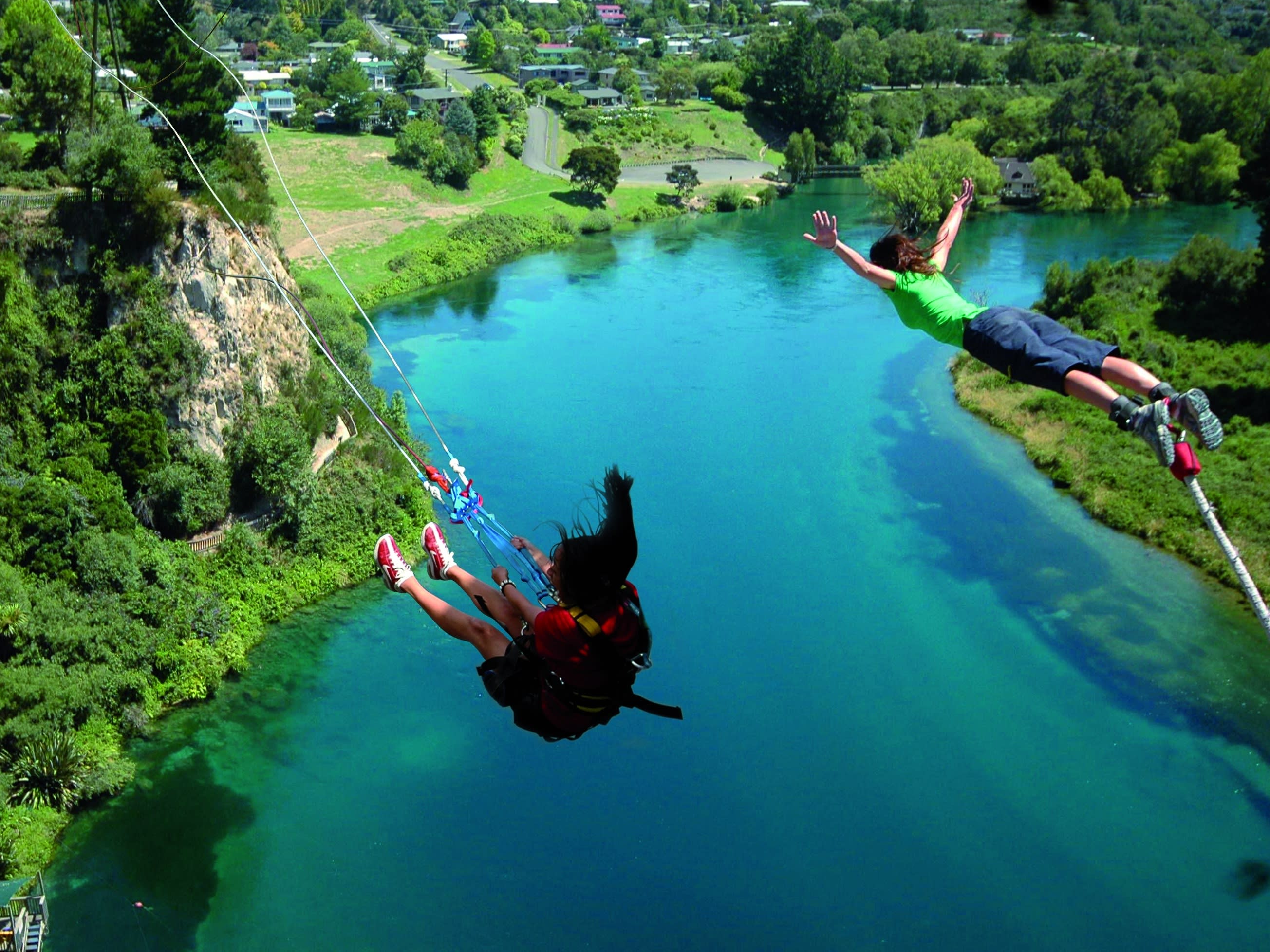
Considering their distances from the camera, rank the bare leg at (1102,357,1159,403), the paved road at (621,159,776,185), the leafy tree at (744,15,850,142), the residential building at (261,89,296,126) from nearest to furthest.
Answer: the bare leg at (1102,357,1159,403) → the residential building at (261,89,296,126) → the paved road at (621,159,776,185) → the leafy tree at (744,15,850,142)

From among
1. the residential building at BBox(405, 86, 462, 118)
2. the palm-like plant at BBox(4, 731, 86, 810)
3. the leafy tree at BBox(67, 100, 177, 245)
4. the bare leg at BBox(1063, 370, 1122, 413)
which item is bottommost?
the residential building at BBox(405, 86, 462, 118)

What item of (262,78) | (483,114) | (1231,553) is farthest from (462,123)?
(1231,553)

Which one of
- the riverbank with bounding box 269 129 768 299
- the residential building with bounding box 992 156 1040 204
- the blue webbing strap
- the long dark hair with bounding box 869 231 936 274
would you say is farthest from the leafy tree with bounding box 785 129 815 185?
the long dark hair with bounding box 869 231 936 274

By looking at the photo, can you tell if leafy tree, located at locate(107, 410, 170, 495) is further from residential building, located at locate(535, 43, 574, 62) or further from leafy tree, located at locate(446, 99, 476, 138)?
residential building, located at locate(535, 43, 574, 62)

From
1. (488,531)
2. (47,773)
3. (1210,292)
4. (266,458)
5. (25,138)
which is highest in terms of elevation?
(488,531)

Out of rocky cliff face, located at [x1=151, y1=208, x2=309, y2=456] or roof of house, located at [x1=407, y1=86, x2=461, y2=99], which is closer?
rocky cliff face, located at [x1=151, y1=208, x2=309, y2=456]

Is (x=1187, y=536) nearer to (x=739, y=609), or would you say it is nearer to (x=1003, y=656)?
(x=1003, y=656)

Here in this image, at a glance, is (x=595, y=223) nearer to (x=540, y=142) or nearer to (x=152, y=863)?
(x=540, y=142)
